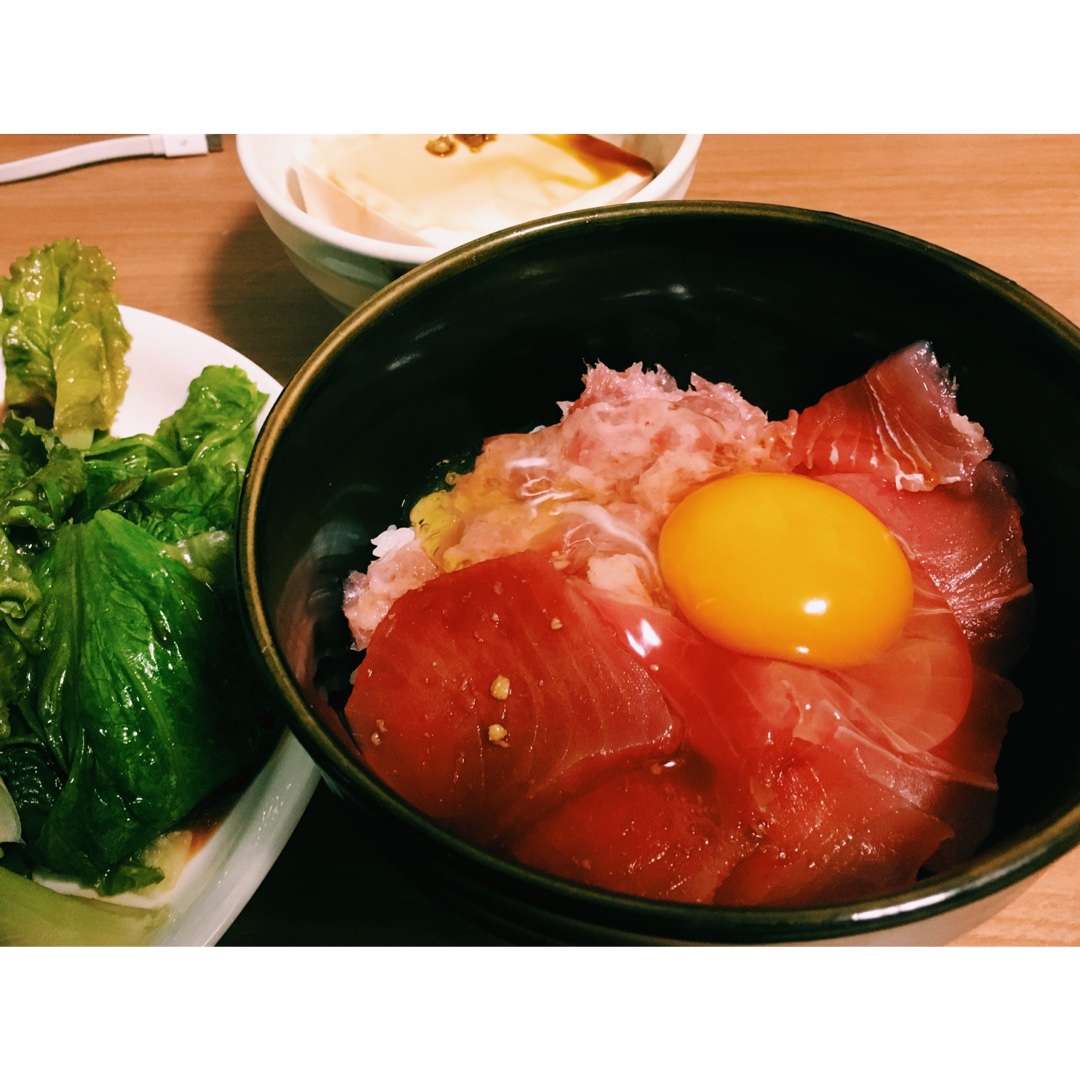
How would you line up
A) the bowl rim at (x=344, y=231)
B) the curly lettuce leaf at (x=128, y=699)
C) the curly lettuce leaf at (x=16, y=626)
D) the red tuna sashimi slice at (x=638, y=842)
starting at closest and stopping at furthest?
the red tuna sashimi slice at (x=638, y=842) < the curly lettuce leaf at (x=128, y=699) < the curly lettuce leaf at (x=16, y=626) < the bowl rim at (x=344, y=231)

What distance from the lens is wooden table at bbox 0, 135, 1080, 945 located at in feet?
4.85

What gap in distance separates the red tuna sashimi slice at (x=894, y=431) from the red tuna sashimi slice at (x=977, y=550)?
22 mm

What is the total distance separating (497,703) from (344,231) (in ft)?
2.50

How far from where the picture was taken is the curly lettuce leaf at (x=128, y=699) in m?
0.86

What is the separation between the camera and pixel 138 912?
804 millimetres

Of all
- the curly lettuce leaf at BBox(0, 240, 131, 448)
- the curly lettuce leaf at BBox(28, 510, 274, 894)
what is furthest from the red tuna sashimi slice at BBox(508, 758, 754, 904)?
the curly lettuce leaf at BBox(0, 240, 131, 448)

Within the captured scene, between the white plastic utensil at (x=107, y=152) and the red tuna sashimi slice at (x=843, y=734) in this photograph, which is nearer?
the red tuna sashimi slice at (x=843, y=734)

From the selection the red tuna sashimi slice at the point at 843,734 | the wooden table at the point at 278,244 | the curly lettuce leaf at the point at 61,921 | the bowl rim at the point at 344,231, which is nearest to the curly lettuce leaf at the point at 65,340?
the wooden table at the point at 278,244

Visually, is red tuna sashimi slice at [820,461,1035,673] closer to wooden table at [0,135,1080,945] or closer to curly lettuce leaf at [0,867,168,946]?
wooden table at [0,135,1080,945]

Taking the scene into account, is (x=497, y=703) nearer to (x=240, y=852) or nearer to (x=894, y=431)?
(x=240, y=852)

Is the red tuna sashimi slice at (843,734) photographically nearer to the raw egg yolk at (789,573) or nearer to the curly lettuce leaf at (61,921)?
the raw egg yolk at (789,573)

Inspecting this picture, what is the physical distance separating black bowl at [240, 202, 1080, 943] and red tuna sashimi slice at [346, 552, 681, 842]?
0.07 meters

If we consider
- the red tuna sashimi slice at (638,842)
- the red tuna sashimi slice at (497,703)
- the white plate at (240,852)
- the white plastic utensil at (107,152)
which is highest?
the white plastic utensil at (107,152)

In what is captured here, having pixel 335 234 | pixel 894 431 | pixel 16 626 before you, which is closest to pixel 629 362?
pixel 894 431
